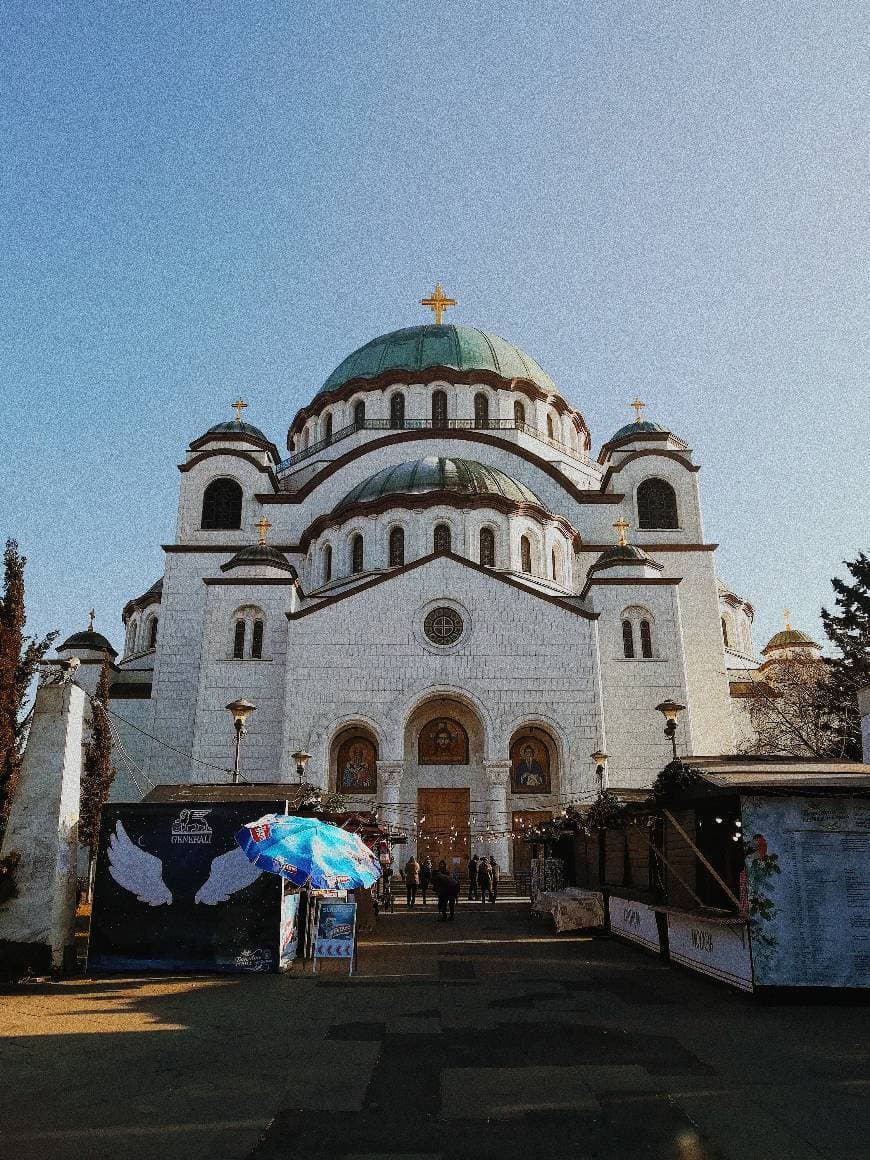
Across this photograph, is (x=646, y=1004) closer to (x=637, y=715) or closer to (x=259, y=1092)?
(x=259, y=1092)

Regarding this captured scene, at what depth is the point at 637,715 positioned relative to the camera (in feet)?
98.0

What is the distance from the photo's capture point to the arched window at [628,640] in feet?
102

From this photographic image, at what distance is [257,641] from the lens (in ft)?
102

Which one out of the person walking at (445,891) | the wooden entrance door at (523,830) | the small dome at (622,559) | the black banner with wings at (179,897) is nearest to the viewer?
the black banner with wings at (179,897)

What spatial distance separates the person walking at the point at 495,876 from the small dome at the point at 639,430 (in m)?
21.3

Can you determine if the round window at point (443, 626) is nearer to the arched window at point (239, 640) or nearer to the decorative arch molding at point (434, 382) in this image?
the arched window at point (239, 640)

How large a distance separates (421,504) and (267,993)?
23740mm

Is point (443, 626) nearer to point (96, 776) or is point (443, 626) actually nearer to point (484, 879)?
point (484, 879)

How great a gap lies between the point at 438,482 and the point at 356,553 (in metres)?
4.22

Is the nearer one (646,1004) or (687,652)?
(646,1004)

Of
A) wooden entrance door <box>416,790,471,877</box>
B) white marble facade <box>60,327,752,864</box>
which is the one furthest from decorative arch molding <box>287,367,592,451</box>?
wooden entrance door <box>416,790,471,877</box>

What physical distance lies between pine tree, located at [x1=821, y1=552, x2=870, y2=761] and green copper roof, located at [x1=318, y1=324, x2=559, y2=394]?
20045mm

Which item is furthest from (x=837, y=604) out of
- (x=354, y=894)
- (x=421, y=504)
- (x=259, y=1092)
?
(x=259, y=1092)

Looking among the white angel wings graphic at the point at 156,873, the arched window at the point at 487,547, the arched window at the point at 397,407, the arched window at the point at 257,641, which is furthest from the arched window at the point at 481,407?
the white angel wings graphic at the point at 156,873
